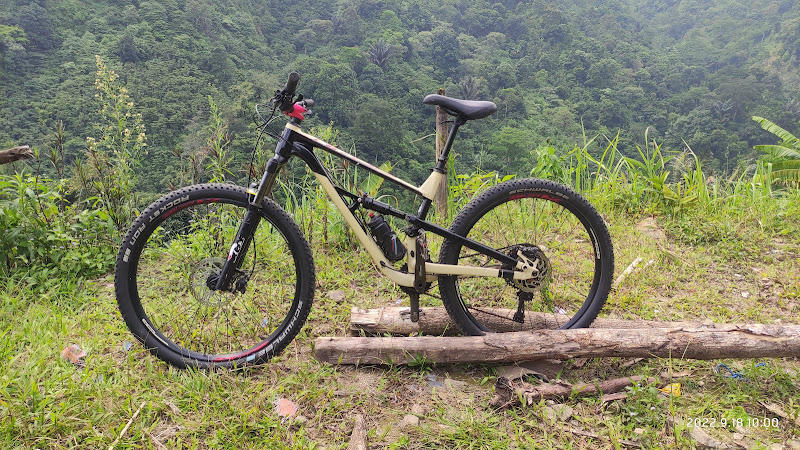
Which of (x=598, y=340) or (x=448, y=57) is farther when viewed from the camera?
(x=448, y=57)

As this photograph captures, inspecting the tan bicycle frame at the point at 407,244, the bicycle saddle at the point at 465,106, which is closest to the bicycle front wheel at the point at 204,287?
the tan bicycle frame at the point at 407,244

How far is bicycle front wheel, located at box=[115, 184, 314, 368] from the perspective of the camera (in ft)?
8.39

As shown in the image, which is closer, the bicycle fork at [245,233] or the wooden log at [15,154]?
the bicycle fork at [245,233]

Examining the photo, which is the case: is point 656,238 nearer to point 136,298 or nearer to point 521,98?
point 136,298

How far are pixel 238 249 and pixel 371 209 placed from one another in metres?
0.76

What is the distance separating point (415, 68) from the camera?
164 ft

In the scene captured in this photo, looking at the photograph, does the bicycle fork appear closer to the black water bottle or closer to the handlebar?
the handlebar

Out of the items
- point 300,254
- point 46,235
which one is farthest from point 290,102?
point 46,235

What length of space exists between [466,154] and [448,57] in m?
31.7

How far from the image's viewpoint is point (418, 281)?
→ 8.95 ft

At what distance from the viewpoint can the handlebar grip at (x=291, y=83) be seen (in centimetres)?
235

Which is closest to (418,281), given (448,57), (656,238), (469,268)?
(469,268)

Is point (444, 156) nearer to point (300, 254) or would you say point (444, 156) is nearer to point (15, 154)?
point (300, 254)

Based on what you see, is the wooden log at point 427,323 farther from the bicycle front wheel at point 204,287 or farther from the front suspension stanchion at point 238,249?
the front suspension stanchion at point 238,249
